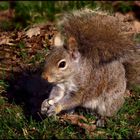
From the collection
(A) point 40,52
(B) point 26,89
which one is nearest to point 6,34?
(A) point 40,52

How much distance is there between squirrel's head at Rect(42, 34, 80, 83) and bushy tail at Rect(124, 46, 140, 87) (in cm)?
53

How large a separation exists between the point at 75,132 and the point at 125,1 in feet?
13.4

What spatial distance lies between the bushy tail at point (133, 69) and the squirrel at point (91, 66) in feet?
0.11

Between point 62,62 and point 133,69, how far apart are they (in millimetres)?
729

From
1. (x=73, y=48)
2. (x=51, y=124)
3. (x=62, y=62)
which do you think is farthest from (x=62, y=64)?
(x=51, y=124)

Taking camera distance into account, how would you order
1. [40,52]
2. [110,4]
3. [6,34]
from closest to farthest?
[40,52] → [6,34] → [110,4]

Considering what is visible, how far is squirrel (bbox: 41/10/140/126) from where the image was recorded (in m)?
5.25

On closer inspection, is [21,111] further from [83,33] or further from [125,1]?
[125,1]

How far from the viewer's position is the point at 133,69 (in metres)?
5.52

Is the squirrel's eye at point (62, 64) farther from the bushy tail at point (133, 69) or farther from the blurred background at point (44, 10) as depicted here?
the blurred background at point (44, 10)

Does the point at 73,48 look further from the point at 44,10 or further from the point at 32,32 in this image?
the point at 44,10

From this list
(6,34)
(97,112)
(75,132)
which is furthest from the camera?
(6,34)

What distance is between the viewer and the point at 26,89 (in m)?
6.03

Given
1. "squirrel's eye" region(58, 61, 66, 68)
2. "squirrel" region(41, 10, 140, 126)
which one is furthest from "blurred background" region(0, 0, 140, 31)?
"squirrel's eye" region(58, 61, 66, 68)
